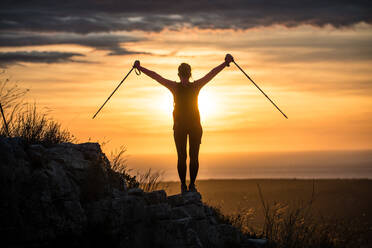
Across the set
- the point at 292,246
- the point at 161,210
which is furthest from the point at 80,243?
the point at 292,246

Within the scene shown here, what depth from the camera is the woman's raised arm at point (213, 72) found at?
12.0 meters

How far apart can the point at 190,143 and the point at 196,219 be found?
1852 millimetres

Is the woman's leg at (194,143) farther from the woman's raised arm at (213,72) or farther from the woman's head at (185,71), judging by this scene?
the woman's head at (185,71)

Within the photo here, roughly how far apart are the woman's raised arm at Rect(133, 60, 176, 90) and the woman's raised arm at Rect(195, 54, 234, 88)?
630 millimetres

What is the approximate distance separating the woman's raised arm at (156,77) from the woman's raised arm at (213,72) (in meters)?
0.63

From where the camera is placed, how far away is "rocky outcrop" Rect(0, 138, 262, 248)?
27.8 feet

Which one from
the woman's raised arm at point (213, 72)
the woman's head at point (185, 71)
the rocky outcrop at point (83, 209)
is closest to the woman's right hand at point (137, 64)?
the woman's head at point (185, 71)

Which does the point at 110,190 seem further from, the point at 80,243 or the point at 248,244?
the point at 248,244

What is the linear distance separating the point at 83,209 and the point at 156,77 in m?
4.13

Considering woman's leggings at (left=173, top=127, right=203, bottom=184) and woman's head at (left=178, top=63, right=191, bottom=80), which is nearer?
woman's leggings at (left=173, top=127, right=203, bottom=184)

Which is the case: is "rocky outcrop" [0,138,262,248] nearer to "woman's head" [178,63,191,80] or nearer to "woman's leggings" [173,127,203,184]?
"woman's leggings" [173,127,203,184]

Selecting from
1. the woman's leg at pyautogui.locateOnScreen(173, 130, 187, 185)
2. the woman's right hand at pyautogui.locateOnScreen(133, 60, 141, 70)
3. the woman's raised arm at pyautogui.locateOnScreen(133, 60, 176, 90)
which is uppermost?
the woman's right hand at pyautogui.locateOnScreen(133, 60, 141, 70)

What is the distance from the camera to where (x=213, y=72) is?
480 inches

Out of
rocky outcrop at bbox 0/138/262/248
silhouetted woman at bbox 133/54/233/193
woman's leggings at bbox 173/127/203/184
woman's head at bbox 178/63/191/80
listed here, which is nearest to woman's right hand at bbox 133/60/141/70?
silhouetted woman at bbox 133/54/233/193
